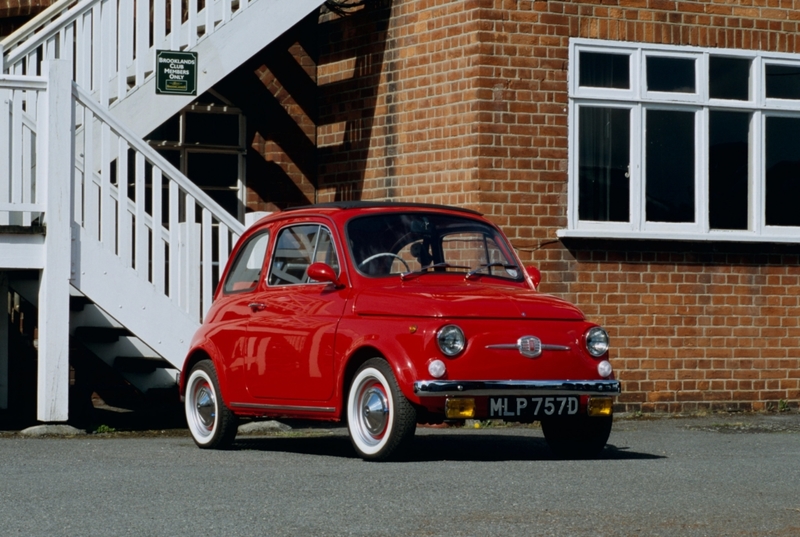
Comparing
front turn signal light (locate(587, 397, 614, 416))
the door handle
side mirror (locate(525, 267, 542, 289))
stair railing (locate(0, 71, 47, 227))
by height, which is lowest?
front turn signal light (locate(587, 397, 614, 416))

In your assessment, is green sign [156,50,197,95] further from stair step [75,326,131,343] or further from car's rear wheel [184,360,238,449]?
car's rear wheel [184,360,238,449]

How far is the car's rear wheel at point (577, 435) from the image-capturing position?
365 inches

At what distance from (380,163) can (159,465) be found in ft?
21.6

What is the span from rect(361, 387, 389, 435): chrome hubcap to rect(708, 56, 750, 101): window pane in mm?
6740

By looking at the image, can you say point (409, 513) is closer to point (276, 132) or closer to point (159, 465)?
point (159, 465)

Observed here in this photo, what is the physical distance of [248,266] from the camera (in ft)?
34.4

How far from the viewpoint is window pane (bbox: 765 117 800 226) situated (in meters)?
14.6

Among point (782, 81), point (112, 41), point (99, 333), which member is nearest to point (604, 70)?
point (782, 81)

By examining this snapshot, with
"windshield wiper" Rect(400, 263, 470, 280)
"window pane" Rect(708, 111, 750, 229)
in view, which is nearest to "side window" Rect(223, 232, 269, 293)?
"windshield wiper" Rect(400, 263, 470, 280)

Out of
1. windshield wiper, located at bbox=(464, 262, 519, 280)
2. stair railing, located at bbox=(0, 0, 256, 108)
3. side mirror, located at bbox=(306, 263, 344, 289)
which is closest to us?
side mirror, located at bbox=(306, 263, 344, 289)

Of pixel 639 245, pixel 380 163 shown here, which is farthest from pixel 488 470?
pixel 380 163

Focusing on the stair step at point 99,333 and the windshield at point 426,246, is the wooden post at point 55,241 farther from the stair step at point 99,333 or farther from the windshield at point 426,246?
the windshield at point 426,246

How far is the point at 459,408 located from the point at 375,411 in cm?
57

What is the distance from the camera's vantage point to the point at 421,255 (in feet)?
31.9
